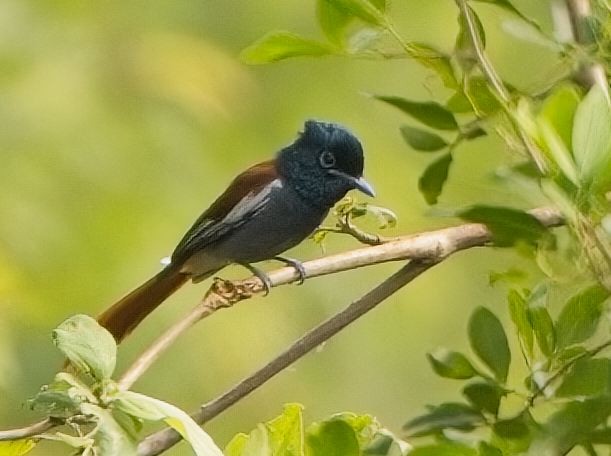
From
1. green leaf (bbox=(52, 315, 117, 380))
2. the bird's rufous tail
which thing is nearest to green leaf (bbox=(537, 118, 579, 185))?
green leaf (bbox=(52, 315, 117, 380))

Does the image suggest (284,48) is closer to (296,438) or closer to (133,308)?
(296,438)

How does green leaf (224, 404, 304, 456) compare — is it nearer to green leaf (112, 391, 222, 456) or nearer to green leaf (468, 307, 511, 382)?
green leaf (112, 391, 222, 456)

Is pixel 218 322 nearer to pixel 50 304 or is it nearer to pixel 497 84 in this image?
pixel 50 304

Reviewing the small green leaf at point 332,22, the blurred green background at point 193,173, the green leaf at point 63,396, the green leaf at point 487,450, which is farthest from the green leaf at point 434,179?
the blurred green background at point 193,173

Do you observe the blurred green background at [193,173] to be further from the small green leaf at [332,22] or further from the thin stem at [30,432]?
the thin stem at [30,432]

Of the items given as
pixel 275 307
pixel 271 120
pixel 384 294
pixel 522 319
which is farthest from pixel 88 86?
pixel 522 319
